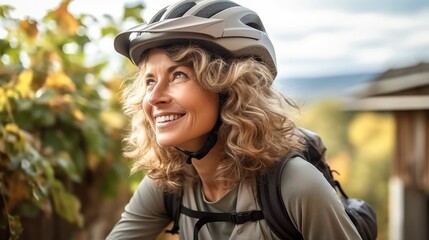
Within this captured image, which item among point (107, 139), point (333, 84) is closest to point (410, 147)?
Result: point (107, 139)

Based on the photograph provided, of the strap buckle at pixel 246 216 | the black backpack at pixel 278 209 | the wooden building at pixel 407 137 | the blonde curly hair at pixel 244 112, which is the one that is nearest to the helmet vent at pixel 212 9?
the blonde curly hair at pixel 244 112

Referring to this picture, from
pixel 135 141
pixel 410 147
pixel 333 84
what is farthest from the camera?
pixel 333 84

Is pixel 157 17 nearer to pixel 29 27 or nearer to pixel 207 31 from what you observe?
pixel 207 31

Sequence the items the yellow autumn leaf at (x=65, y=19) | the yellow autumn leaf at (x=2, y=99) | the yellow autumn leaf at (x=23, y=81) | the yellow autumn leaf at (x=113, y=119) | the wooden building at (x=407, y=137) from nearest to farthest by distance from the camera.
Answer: the yellow autumn leaf at (x=2, y=99)
the yellow autumn leaf at (x=23, y=81)
the yellow autumn leaf at (x=65, y=19)
the yellow autumn leaf at (x=113, y=119)
the wooden building at (x=407, y=137)

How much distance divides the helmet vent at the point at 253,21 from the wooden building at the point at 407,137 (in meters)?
5.35

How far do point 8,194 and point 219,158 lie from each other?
1.10 m

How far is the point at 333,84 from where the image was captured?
20.1 meters

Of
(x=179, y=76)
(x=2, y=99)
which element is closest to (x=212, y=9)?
(x=179, y=76)

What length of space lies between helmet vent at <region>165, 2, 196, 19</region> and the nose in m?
0.26

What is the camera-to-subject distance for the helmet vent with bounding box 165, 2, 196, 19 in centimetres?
236

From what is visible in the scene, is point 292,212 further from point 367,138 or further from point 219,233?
point 367,138

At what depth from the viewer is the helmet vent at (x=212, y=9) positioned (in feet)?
7.61

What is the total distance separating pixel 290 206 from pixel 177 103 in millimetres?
494

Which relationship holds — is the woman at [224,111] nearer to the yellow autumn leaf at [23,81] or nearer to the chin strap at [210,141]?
the chin strap at [210,141]
